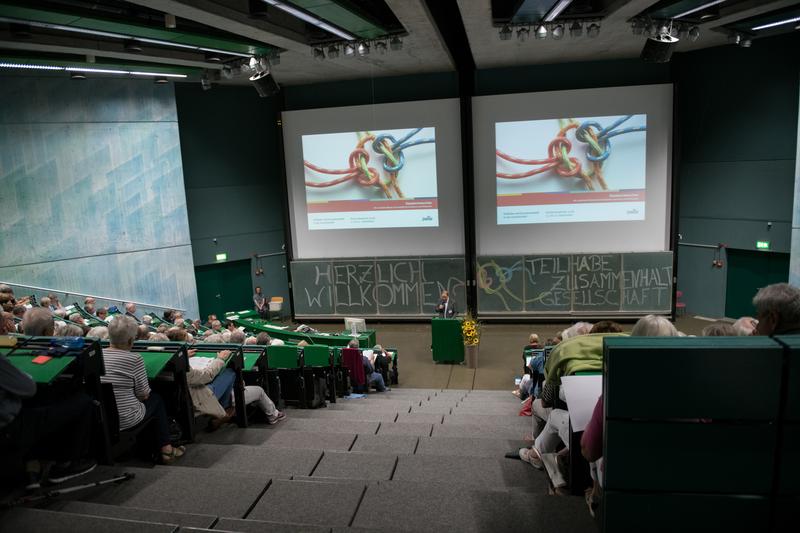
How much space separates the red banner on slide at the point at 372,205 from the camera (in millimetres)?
13812

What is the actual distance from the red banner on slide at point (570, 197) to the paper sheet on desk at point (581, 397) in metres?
10.7

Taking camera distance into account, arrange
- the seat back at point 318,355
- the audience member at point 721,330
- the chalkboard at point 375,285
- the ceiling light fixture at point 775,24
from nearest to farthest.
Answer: the audience member at point 721,330 < the seat back at point 318,355 < the ceiling light fixture at point 775,24 < the chalkboard at point 375,285

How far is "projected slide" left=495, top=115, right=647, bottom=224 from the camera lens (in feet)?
41.8

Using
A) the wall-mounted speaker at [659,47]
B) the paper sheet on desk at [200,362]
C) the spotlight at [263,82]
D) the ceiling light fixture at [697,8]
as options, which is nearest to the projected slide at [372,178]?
the spotlight at [263,82]

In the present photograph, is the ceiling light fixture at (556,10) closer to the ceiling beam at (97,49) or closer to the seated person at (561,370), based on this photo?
the seated person at (561,370)

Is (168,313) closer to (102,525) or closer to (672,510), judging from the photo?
(102,525)

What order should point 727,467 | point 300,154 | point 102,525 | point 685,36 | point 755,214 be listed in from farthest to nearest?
point 300,154, point 755,214, point 685,36, point 102,525, point 727,467

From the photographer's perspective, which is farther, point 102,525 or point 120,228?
point 120,228

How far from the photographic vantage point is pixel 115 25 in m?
7.27

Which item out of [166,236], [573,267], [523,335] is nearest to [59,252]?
[166,236]

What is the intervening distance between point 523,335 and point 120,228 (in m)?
9.18

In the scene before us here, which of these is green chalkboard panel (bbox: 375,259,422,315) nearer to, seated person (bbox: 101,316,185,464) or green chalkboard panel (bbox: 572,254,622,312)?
green chalkboard panel (bbox: 572,254,622,312)

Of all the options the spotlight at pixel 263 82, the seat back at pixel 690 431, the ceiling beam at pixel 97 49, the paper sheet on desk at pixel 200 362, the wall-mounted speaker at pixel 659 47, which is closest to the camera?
the seat back at pixel 690 431

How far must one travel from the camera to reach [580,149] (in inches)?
506
